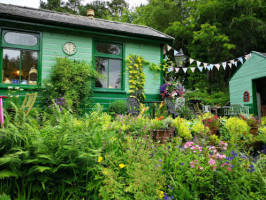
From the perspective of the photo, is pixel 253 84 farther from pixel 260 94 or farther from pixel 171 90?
pixel 171 90

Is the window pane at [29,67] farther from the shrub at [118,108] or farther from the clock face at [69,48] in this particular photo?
the shrub at [118,108]

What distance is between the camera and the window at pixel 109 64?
643 centimetres

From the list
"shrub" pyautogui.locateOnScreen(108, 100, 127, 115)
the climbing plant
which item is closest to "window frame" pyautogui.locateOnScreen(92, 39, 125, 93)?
the climbing plant

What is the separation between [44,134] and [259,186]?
2.23 meters

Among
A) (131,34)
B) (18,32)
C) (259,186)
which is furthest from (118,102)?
(259,186)

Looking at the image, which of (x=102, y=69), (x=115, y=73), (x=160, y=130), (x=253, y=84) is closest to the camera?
(x=160, y=130)

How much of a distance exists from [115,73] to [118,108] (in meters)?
1.33

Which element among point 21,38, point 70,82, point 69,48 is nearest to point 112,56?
point 69,48

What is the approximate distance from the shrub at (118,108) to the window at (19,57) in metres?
2.36

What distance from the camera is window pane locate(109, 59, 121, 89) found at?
21.4ft

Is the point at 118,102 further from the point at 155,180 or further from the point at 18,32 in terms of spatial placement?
the point at 155,180

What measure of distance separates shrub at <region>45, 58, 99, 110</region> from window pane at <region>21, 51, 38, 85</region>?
495mm

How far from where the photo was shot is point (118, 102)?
240 inches

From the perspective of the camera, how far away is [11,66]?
18.1 ft
